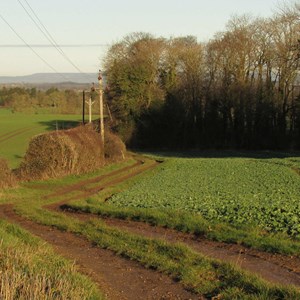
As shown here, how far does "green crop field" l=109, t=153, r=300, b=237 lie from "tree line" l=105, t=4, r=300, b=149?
91.3 feet

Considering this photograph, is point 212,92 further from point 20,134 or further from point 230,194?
point 230,194

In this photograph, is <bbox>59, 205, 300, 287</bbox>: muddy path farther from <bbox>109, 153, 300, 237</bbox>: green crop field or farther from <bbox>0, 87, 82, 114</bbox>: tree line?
<bbox>0, 87, 82, 114</bbox>: tree line

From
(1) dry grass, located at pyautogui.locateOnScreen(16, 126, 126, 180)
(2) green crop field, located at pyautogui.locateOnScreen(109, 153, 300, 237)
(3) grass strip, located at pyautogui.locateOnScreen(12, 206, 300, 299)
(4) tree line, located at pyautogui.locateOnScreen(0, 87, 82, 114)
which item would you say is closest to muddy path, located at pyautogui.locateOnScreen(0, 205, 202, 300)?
(3) grass strip, located at pyautogui.locateOnScreen(12, 206, 300, 299)

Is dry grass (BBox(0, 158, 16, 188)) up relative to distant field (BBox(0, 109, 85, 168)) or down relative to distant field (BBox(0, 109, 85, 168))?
up

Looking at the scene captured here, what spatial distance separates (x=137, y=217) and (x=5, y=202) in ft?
29.3

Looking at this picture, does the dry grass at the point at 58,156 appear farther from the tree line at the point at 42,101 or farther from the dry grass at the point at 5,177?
the tree line at the point at 42,101

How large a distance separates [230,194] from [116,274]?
42.9ft

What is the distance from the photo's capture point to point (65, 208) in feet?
71.2

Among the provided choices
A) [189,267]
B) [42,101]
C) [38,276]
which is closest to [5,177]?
[189,267]

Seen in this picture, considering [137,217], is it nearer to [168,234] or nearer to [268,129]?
[168,234]

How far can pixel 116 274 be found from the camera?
10.3 metres

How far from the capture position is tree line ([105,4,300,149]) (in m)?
65.8

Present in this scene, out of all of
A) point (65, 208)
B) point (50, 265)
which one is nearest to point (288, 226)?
point (50, 265)

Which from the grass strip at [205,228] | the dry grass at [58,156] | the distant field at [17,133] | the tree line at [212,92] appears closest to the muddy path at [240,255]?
the grass strip at [205,228]
